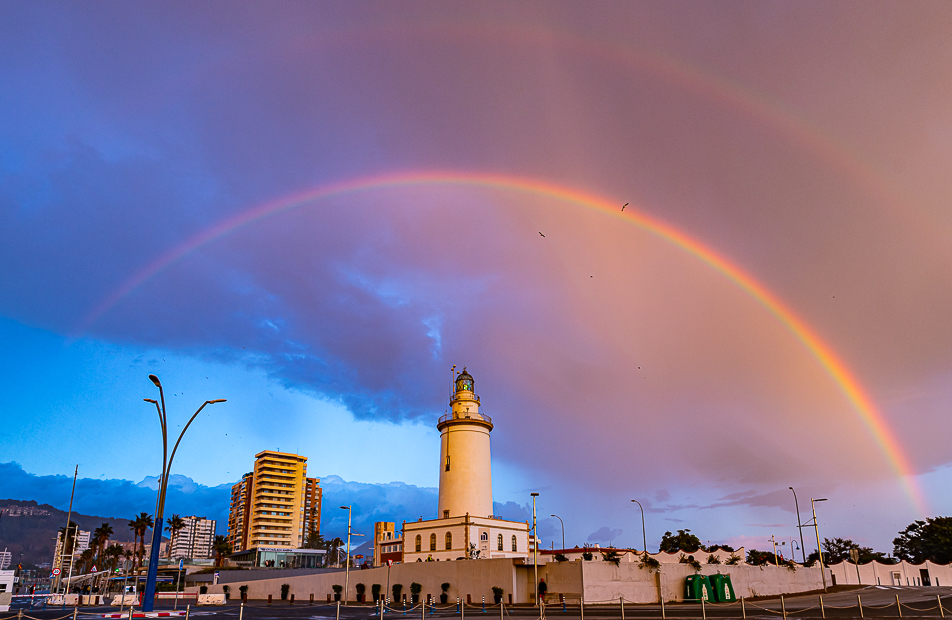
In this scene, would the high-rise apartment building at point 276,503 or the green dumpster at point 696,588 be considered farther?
the high-rise apartment building at point 276,503

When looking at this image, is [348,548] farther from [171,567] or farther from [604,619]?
[171,567]

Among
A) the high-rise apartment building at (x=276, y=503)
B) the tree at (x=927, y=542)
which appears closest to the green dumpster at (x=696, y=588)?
the tree at (x=927, y=542)

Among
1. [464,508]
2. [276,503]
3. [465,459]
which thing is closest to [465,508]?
[464,508]

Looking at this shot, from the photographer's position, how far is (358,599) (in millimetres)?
53719

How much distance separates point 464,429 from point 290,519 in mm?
142380

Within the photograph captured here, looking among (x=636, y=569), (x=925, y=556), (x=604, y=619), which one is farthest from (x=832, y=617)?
(x=925, y=556)

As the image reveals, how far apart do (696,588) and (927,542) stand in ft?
229

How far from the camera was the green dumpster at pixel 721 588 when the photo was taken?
45.0 m

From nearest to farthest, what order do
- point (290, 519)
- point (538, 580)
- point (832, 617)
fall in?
point (832, 617)
point (538, 580)
point (290, 519)

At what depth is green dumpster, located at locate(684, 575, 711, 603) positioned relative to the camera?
44.9 metres

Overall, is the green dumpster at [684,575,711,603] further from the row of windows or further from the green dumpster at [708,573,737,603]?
the row of windows

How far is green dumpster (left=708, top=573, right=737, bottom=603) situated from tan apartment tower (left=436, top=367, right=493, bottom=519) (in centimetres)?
2090

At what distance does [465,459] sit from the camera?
60.4m

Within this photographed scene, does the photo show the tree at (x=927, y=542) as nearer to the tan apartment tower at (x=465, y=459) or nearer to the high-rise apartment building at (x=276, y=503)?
the tan apartment tower at (x=465, y=459)
